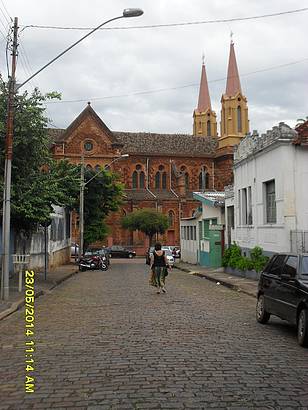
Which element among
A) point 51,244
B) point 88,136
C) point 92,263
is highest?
point 88,136

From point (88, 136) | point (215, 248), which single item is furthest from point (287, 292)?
point (88, 136)

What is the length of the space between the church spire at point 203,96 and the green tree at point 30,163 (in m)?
71.3

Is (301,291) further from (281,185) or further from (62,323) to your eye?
(281,185)

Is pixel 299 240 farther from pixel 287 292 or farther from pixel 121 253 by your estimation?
pixel 121 253

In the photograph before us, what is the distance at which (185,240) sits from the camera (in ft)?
152

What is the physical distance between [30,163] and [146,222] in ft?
137

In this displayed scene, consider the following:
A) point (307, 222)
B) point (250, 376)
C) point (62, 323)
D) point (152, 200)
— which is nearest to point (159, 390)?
point (250, 376)

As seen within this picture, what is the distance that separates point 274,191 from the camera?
2247 cm

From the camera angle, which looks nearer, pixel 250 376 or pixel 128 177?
pixel 250 376

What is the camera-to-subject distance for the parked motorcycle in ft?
115

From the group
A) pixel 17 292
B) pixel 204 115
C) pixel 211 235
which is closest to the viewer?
pixel 17 292

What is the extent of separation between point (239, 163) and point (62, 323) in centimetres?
1781

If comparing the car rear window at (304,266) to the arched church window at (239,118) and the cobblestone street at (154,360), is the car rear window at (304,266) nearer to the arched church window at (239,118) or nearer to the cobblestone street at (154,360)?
the cobblestone street at (154,360)

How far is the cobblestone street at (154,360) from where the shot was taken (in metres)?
5.85
